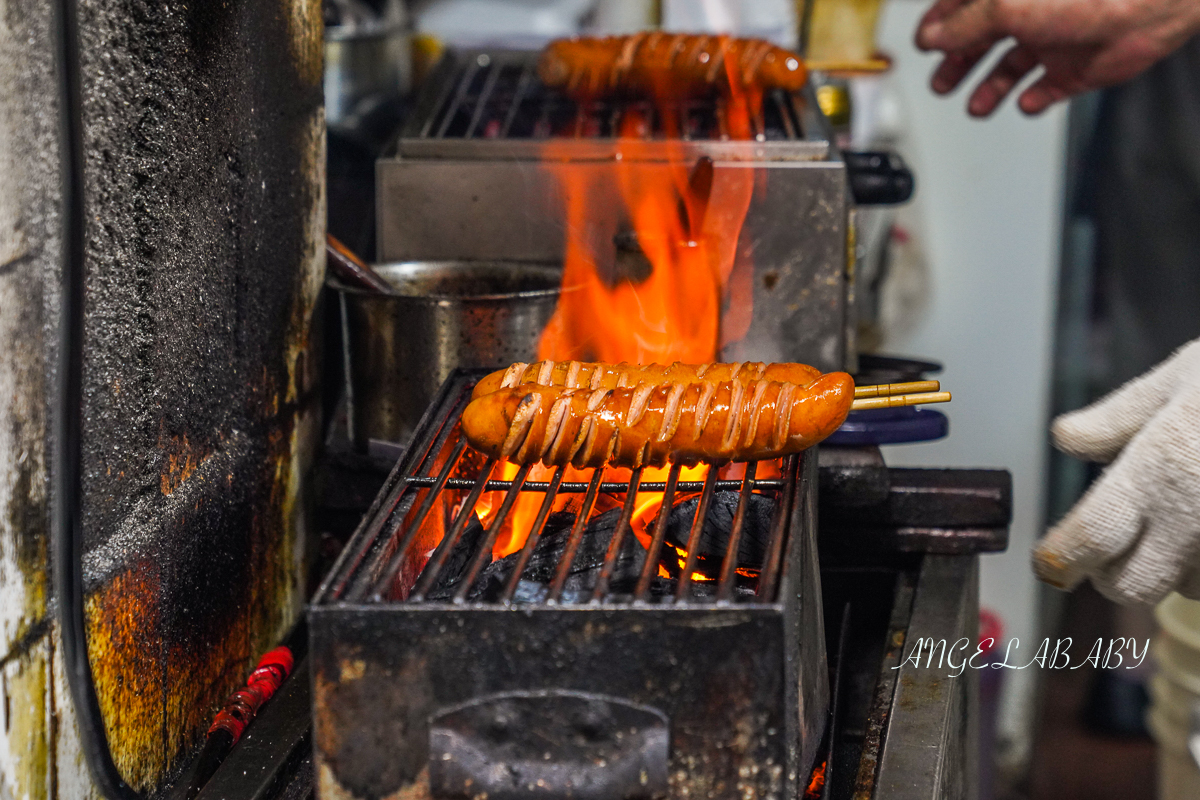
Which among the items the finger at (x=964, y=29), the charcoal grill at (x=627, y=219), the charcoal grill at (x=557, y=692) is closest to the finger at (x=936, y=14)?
the finger at (x=964, y=29)

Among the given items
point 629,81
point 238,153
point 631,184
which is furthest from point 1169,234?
point 238,153

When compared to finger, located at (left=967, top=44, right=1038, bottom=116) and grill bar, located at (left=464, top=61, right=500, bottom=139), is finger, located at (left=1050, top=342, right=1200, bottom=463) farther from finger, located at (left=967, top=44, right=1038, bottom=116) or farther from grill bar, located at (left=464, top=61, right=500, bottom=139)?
finger, located at (left=967, top=44, right=1038, bottom=116)

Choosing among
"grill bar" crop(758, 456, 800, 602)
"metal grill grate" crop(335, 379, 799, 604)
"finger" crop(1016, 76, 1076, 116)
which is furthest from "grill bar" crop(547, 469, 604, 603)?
"finger" crop(1016, 76, 1076, 116)

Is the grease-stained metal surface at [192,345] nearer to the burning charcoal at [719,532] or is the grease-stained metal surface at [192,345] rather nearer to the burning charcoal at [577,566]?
the burning charcoal at [577,566]

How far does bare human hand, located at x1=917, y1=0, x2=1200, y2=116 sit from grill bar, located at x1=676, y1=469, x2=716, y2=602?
201 cm

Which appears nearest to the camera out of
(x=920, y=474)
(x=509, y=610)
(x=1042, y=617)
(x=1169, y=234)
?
(x=509, y=610)

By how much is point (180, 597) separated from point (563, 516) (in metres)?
0.66

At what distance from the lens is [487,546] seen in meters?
1.54

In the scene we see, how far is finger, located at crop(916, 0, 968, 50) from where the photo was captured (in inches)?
128

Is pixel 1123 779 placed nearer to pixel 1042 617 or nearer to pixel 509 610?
pixel 1042 617

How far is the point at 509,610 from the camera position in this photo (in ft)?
4.45

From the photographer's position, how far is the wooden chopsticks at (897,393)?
76.1 inches

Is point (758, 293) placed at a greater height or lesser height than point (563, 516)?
greater

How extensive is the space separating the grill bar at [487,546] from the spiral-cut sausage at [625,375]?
18 cm
